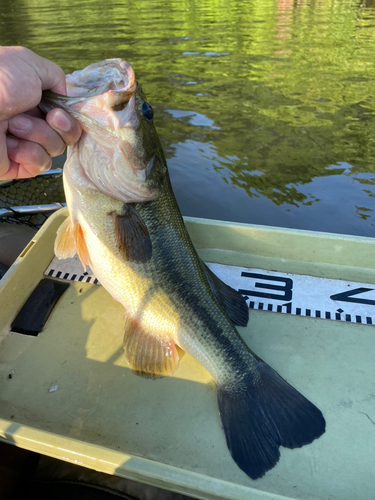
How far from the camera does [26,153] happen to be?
175 centimetres

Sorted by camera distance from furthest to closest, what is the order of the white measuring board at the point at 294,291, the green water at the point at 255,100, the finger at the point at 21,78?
the green water at the point at 255,100 → the white measuring board at the point at 294,291 → the finger at the point at 21,78

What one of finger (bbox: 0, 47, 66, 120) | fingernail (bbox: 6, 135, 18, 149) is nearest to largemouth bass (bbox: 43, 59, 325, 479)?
finger (bbox: 0, 47, 66, 120)

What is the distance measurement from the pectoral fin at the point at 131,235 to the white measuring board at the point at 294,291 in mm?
723

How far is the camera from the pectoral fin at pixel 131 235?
1.97m

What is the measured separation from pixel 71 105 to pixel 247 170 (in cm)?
420

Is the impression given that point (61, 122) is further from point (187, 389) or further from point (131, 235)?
point (187, 389)

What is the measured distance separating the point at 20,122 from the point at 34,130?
62 mm

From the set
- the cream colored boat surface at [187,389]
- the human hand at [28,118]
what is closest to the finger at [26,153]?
the human hand at [28,118]

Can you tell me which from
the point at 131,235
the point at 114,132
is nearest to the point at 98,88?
the point at 114,132

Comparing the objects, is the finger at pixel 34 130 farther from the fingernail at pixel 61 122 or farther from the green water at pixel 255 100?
the green water at pixel 255 100

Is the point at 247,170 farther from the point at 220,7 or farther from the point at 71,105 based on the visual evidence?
the point at 220,7

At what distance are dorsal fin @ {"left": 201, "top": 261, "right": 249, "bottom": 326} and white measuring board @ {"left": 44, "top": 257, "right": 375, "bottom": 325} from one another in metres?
0.20

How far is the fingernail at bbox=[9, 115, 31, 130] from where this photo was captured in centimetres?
163

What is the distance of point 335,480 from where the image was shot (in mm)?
1650
